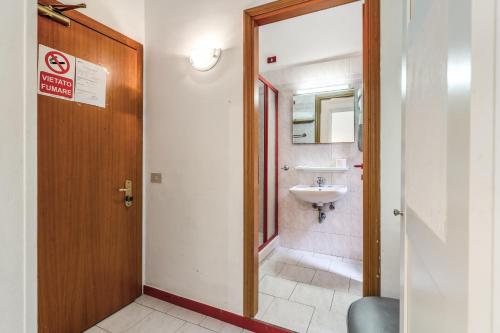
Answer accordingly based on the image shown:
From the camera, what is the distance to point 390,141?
1.37m

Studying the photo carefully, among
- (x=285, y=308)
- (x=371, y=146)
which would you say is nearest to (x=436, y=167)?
(x=371, y=146)

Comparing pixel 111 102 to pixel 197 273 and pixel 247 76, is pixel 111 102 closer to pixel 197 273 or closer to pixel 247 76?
pixel 247 76

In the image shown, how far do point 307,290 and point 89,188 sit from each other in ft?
6.65

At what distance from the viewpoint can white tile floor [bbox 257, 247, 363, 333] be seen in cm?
170

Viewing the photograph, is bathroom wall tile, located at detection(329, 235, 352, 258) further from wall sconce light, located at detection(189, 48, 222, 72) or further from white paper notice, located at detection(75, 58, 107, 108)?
white paper notice, located at detection(75, 58, 107, 108)

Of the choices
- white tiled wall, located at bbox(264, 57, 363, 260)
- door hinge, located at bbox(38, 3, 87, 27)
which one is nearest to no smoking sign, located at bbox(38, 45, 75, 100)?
door hinge, located at bbox(38, 3, 87, 27)

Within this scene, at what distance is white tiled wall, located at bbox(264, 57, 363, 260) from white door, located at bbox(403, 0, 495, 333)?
2151 mm

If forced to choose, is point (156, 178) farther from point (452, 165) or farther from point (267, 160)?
point (452, 165)

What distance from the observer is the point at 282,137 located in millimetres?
3156

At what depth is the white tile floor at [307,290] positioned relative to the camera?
5.58ft

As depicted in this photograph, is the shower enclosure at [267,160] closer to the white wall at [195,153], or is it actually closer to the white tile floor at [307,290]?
the white tile floor at [307,290]

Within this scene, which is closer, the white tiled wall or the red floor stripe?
the red floor stripe
